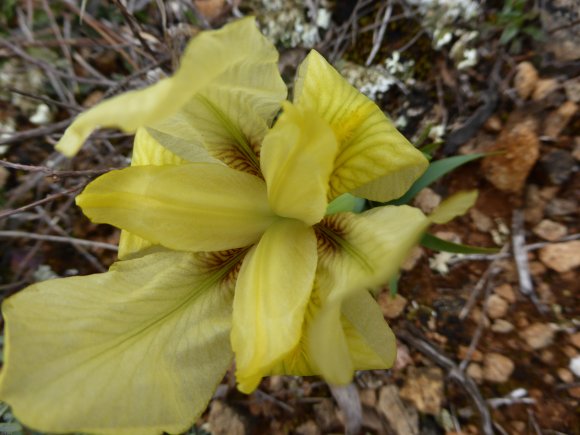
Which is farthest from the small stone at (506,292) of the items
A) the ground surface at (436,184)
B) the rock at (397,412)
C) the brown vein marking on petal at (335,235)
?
the brown vein marking on petal at (335,235)

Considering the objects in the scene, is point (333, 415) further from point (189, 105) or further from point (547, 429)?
point (189, 105)

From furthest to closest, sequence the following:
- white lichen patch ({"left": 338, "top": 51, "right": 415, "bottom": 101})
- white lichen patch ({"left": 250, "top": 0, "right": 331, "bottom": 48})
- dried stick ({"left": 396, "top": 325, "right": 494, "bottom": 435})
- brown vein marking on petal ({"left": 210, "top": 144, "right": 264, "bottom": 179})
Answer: white lichen patch ({"left": 250, "top": 0, "right": 331, "bottom": 48})
white lichen patch ({"left": 338, "top": 51, "right": 415, "bottom": 101})
dried stick ({"left": 396, "top": 325, "right": 494, "bottom": 435})
brown vein marking on petal ({"left": 210, "top": 144, "right": 264, "bottom": 179})

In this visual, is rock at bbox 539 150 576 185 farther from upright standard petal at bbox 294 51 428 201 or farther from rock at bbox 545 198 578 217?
upright standard petal at bbox 294 51 428 201

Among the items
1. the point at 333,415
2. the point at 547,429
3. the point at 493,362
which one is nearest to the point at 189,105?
the point at 333,415

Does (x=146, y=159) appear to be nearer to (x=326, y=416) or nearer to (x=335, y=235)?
(x=335, y=235)

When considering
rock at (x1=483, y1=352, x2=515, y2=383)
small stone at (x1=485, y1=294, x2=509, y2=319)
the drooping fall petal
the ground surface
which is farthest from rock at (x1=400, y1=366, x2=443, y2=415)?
the drooping fall petal
